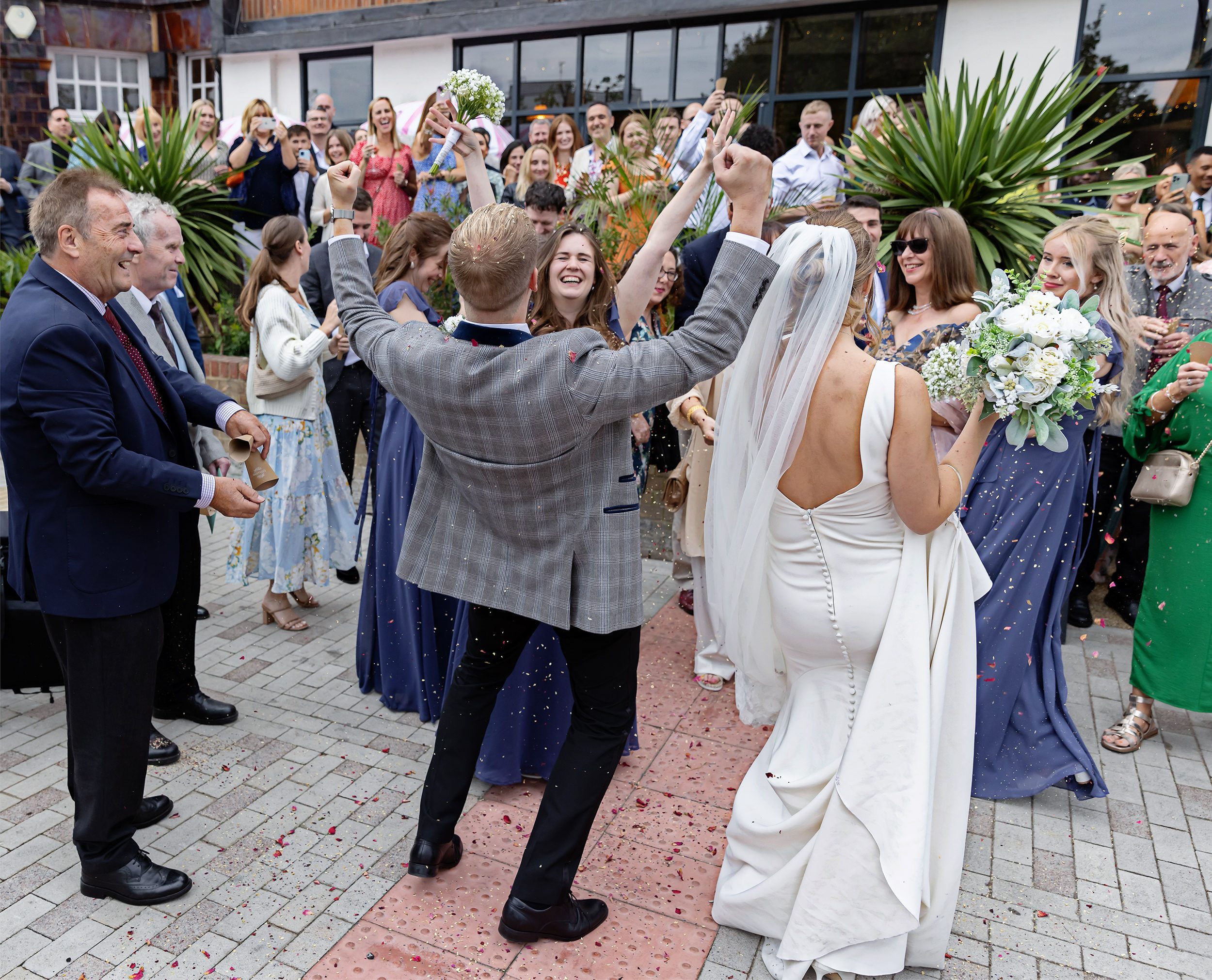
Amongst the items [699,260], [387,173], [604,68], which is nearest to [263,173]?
[387,173]

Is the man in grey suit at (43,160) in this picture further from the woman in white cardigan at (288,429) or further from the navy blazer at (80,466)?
the navy blazer at (80,466)

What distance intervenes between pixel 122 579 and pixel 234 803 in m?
1.14

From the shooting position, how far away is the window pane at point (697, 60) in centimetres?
1112

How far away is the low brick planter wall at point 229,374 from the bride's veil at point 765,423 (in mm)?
6943

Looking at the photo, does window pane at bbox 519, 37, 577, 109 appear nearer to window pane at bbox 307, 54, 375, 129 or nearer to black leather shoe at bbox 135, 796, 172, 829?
window pane at bbox 307, 54, 375, 129

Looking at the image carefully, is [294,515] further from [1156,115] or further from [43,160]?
[43,160]

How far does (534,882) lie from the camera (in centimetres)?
268

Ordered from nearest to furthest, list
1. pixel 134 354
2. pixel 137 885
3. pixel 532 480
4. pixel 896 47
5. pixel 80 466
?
pixel 532 480, pixel 80 466, pixel 137 885, pixel 134 354, pixel 896 47

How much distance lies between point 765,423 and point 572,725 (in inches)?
41.4

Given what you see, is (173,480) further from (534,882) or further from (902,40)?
(902,40)

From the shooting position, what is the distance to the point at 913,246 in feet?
13.5

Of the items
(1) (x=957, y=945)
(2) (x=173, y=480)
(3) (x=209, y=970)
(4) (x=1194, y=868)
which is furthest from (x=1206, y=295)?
(3) (x=209, y=970)

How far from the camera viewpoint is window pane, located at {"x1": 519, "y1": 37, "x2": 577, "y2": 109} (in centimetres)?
1214

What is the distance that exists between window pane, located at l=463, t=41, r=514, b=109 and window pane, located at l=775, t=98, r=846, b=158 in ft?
12.4
